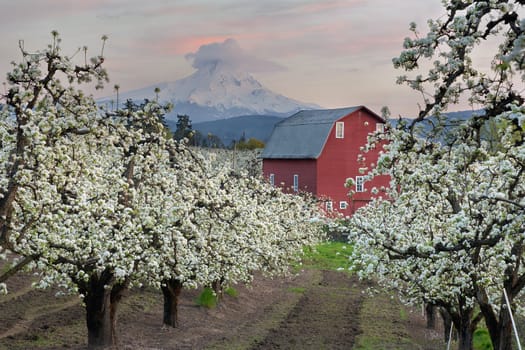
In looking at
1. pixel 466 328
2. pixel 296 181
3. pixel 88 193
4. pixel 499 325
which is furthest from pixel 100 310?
pixel 296 181

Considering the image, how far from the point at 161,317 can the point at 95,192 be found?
8053mm

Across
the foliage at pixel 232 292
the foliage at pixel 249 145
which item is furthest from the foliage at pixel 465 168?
the foliage at pixel 249 145

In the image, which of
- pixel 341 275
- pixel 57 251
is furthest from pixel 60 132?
pixel 341 275

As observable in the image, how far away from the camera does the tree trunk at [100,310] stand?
15.8 m

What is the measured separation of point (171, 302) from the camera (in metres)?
20.4

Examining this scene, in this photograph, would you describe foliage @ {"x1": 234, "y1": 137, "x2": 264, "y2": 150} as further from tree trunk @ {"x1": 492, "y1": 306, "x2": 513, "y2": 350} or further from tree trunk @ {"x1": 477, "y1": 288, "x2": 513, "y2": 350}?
tree trunk @ {"x1": 492, "y1": 306, "x2": 513, "y2": 350}

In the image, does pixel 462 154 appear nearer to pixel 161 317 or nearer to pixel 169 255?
pixel 169 255

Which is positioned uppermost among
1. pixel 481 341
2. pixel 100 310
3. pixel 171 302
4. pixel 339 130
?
pixel 339 130

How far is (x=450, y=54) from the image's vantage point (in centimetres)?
929

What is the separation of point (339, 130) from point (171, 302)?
40.3m

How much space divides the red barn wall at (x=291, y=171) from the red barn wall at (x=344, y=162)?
81cm

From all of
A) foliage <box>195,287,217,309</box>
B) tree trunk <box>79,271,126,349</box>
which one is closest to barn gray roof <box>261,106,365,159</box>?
foliage <box>195,287,217,309</box>

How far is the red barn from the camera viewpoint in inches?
2234

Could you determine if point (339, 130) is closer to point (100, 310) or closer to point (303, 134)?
point (303, 134)
